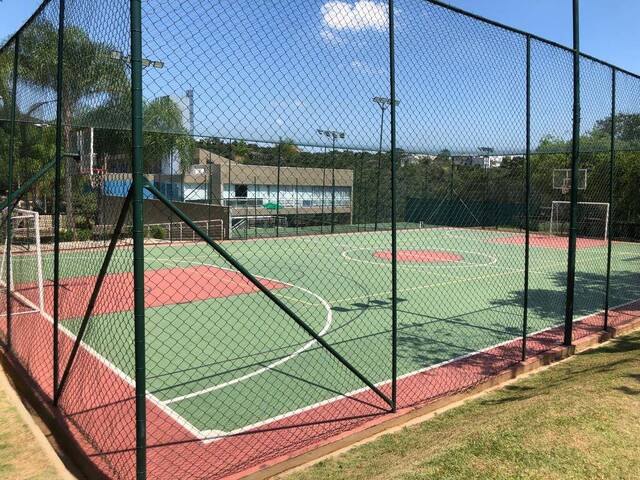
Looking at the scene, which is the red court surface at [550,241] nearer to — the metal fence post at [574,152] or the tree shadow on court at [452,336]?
the tree shadow on court at [452,336]

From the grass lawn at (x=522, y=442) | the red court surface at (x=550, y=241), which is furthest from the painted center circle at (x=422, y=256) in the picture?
the grass lawn at (x=522, y=442)

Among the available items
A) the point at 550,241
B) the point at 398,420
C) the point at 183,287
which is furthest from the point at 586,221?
the point at 398,420

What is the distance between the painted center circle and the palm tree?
1334 cm

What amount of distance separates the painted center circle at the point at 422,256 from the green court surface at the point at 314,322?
113 mm

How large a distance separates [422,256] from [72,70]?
51.0 ft

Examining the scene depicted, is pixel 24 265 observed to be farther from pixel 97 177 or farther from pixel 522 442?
pixel 522 442

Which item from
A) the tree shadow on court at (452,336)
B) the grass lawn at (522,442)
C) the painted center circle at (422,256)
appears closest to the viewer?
the grass lawn at (522,442)

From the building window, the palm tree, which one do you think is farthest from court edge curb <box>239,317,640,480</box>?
the building window

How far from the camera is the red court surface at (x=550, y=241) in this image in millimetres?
23266

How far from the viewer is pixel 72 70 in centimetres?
441

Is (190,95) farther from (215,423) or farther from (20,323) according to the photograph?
(20,323)

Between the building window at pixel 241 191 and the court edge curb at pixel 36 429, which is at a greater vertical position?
the building window at pixel 241 191

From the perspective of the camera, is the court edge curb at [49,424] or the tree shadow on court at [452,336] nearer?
the court edge curb at [49,424]

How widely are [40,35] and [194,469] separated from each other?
414 centimetres
